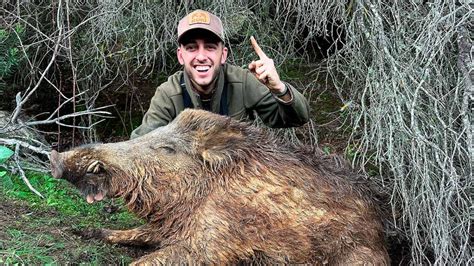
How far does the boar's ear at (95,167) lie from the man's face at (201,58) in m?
1.08

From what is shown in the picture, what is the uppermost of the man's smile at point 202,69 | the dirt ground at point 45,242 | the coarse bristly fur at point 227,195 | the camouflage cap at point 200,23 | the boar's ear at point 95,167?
the camouflage cap at point 200,23

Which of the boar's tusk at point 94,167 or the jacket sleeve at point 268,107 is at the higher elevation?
the boar's tusk at point 94,167

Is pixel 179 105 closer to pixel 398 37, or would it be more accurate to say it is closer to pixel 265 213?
pixel 265 213

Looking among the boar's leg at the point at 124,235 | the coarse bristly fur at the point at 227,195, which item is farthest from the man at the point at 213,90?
the boar's leg at the point at 124,235

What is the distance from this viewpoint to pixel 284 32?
5.86 m

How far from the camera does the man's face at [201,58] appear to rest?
425 cm

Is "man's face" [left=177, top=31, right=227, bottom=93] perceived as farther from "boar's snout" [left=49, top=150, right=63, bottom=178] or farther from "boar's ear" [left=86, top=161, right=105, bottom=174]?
"boar's snout" [left=49, top=150, right=63, bottom=178]

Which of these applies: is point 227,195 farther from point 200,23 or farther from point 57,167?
point 200,23

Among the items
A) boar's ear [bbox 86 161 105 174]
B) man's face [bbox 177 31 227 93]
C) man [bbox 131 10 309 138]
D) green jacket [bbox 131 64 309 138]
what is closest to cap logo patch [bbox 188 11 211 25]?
man [bbox 131 10 309 138]

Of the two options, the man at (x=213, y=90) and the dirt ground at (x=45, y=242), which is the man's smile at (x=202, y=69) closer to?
the man at (x=213, y=90)

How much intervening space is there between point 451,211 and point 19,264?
2.55 meters

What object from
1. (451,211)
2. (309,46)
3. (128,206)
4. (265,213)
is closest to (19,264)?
(128,206)

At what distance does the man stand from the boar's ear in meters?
0.70

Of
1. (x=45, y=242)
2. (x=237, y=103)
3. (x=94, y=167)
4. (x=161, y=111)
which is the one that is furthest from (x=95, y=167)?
(x=237, y=103)
